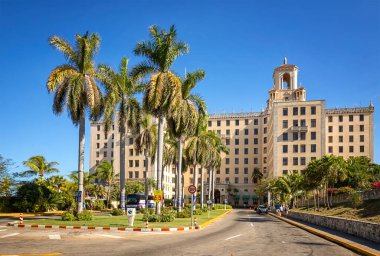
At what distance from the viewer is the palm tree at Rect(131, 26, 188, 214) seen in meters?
31.9

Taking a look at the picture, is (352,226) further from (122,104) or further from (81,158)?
(122,104)

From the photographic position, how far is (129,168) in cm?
11950

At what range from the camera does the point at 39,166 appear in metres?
57.9

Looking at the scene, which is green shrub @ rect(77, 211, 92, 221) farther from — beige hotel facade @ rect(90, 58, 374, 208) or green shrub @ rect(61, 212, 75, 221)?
beige hotel facade @ rect(90, 58, 374, 208)

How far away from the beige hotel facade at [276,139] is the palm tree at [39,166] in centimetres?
3610

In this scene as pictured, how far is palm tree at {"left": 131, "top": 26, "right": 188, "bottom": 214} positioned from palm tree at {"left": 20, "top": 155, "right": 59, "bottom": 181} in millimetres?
28601

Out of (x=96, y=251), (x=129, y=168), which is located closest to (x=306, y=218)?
(x=96, y=251)

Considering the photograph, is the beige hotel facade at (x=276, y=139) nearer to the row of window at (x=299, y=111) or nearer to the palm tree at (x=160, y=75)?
the row of window at (x=299, y=111)

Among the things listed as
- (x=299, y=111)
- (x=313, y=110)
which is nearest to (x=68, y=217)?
(x=299, y=111)

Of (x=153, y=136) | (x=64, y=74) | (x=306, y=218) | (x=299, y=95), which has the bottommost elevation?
(x=306, y=218)

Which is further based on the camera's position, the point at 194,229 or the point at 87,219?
the point at 87,219

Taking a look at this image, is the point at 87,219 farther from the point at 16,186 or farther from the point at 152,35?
the point at 16,186

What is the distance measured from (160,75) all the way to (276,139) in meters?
70.3

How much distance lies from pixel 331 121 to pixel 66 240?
104 m
